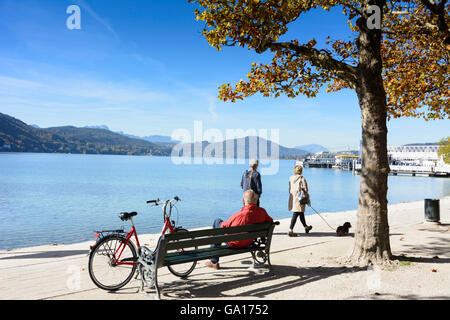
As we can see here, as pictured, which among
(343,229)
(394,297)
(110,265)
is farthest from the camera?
(343,229)

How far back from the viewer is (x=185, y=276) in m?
6.52

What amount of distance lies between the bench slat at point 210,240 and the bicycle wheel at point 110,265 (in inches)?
32.8

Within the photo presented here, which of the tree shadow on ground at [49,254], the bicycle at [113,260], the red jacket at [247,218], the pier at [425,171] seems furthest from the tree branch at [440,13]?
the pier at [425,171]

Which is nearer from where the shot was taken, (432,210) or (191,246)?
(191,246)

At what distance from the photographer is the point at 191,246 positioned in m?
5.74

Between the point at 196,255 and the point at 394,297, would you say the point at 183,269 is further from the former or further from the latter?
the point at 394,297

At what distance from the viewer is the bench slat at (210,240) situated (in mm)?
5472

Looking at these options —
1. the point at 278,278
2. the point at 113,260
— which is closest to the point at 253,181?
the point at 278,278

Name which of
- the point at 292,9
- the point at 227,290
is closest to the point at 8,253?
the point at 227,290

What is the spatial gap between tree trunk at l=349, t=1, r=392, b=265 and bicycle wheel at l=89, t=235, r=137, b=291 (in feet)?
14.1

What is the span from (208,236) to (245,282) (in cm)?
99

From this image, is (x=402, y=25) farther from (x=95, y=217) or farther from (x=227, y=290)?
(x=95, y=217)

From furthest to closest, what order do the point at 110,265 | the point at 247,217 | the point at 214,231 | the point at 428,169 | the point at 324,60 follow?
the point at 428,169 < the point at 324,60 < the point at 247,217 < the point at 214,231 < the point at 110,265

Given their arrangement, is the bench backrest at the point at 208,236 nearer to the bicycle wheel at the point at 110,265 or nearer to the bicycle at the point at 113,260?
the bicycle at the point at 113,260
